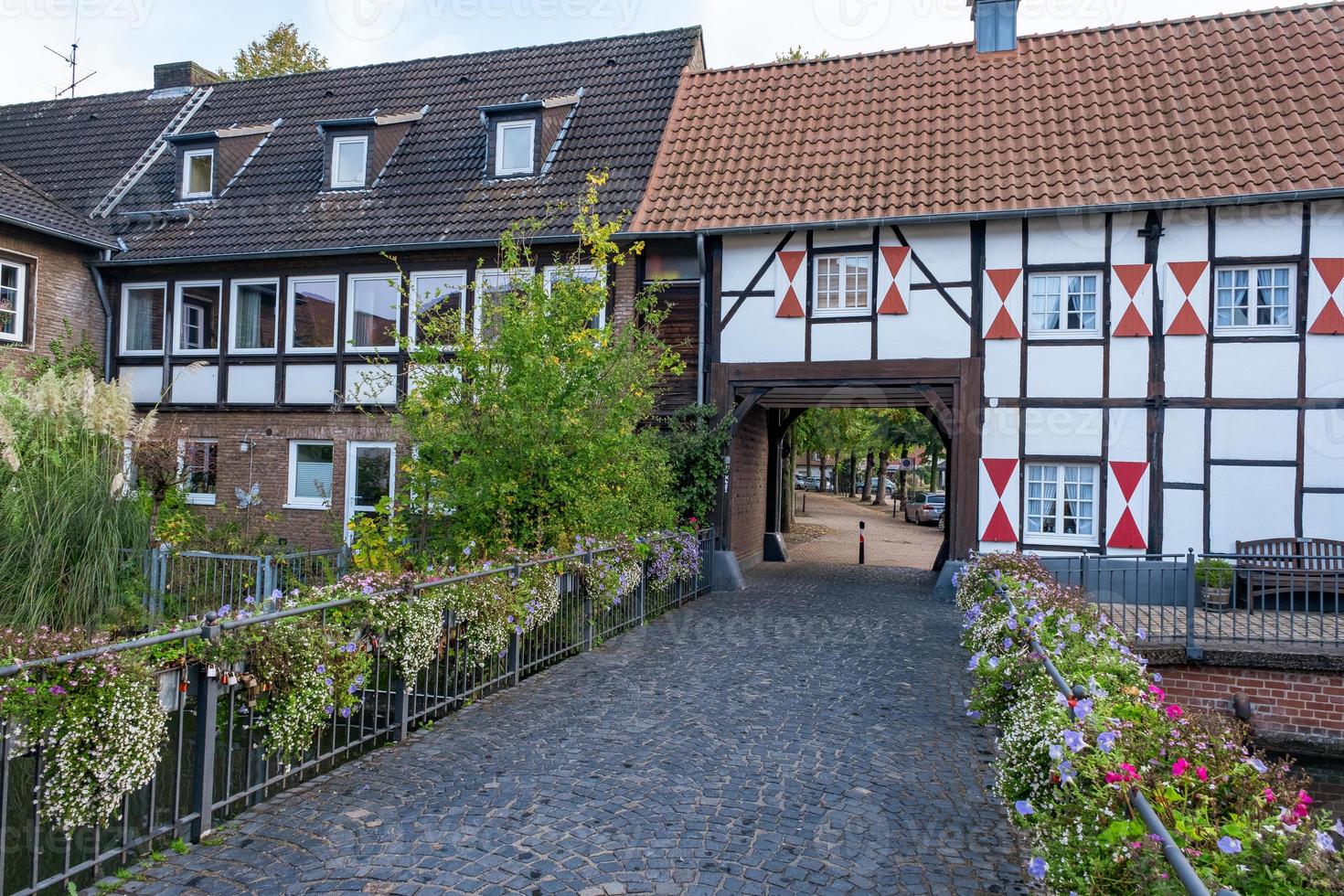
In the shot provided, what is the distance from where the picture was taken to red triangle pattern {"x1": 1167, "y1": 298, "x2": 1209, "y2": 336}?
42.4 feet

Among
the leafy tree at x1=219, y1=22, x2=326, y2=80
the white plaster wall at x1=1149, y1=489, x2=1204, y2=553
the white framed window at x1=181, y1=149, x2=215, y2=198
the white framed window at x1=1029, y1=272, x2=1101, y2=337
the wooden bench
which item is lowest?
the wooden bench

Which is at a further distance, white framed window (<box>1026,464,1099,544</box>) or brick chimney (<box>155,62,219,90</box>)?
brick chimney (<box>155,62,219,90</box>)

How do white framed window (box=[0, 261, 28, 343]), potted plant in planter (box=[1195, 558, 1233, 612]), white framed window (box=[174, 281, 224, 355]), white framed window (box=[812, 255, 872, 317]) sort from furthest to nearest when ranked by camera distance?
white framed window (box=[174, 281, 224, 355])
white framed window (box=[0, 261, 28, 343])
white framed window (box=[812, 255, 872, 317])
potted plant in planter (box=[1195, 558, 1233, 612])

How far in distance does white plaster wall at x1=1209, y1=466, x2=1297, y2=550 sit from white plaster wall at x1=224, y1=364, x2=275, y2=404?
14.8 meters

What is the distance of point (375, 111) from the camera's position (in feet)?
62.0

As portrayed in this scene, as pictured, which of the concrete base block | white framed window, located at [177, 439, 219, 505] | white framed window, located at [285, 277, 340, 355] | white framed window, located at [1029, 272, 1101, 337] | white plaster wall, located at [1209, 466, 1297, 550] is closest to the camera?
white plaster wall, located at [1209, 466, 1297, 550]

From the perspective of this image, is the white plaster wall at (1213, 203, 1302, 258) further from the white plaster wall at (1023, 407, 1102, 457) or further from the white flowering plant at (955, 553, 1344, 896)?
the white flowering plant at (955, 553, 1344, 896)

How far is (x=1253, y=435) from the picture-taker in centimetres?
1277

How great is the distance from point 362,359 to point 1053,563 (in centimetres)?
1141

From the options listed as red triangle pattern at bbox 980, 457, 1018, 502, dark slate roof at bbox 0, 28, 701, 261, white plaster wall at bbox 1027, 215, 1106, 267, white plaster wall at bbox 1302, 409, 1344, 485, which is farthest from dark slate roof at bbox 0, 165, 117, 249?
white plaster wall at bbox 1302, 409, 1344, 485

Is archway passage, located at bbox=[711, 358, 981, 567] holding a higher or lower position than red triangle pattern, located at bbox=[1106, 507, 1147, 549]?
higher

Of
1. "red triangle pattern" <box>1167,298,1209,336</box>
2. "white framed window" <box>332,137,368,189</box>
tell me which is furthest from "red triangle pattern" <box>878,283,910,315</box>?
"white framed window" <box>332,137,368,189</box>

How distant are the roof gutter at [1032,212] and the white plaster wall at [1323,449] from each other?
9.28ft

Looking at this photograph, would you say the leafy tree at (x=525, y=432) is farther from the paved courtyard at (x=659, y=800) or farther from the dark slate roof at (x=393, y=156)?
the dark slate roof at (x=393, y=156)
